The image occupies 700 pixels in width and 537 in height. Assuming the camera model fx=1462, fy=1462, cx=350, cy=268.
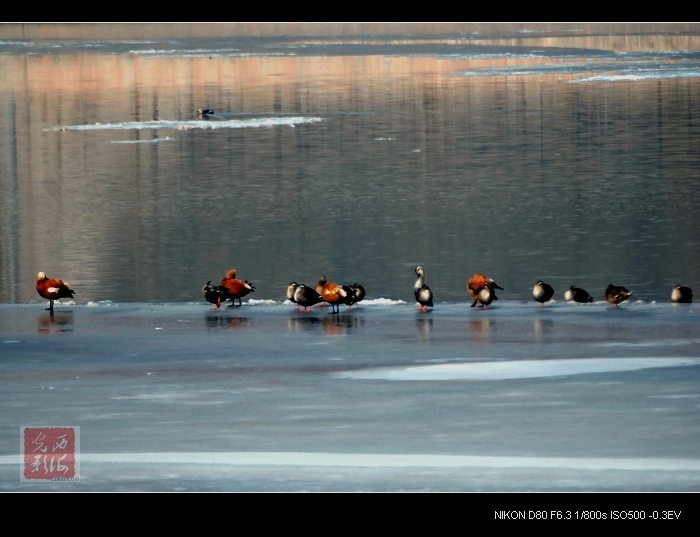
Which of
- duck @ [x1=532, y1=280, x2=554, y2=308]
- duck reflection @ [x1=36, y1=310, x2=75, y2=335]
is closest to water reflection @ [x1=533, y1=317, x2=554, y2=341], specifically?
duck @ [x1=532, y1=280, x2=554, y2=308]

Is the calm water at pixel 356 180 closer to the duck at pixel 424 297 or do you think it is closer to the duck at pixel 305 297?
the duck at pixel 424 297

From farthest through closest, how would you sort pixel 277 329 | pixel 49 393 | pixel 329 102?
pixel 329 102, pixel 277 329, pixel 49 393

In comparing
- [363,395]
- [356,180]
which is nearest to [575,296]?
[363,395]

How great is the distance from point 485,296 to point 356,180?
10.7 m

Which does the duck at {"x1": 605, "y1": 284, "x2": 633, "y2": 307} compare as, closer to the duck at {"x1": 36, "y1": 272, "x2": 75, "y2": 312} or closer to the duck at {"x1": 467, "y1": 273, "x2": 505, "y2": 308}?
the duck at {"x1": 467, "y1": 273, "x2": 505, "y2": 308}

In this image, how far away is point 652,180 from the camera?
68.3 feet

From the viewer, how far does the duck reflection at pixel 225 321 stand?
34.7 feet

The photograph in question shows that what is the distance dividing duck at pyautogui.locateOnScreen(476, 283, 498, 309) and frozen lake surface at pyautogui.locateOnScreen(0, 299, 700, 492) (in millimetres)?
122

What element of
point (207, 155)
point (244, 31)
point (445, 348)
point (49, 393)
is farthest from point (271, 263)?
point (244, 31)

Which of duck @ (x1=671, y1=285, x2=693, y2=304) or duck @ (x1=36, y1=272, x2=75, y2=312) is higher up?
duck @ (x1=36, y1=272, x2=75, y2=312)

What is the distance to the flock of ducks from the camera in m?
10.9

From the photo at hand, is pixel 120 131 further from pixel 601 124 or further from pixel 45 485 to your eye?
pixel 45 485

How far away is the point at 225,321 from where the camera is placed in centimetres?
1076
